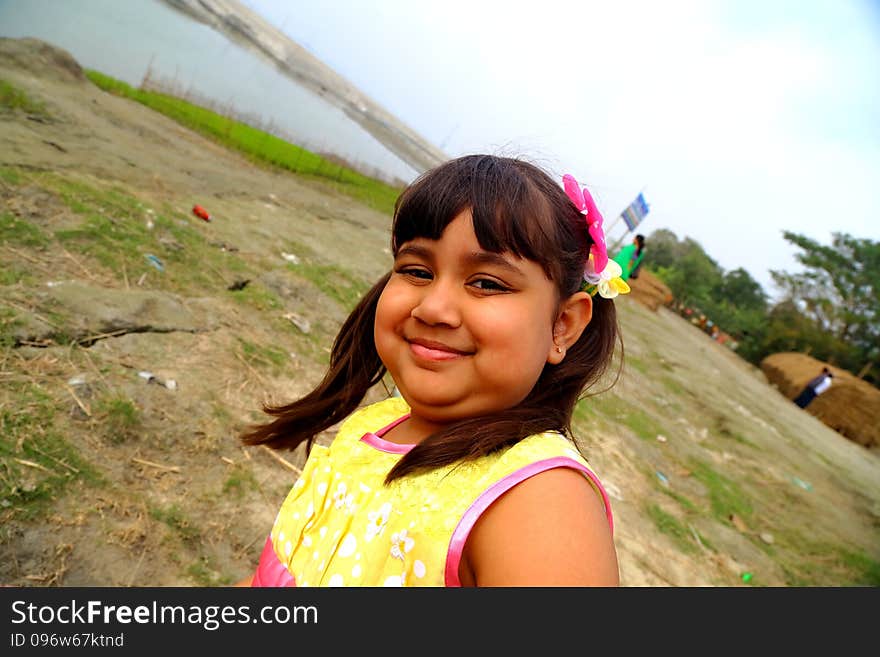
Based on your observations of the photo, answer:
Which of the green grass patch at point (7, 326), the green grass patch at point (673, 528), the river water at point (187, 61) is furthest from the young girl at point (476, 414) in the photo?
the river water at point (187, 61)

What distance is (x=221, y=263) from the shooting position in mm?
4016

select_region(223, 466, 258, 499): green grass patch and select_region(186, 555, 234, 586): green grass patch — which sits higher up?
select_region(223, 466, 258, 499): green grass patch

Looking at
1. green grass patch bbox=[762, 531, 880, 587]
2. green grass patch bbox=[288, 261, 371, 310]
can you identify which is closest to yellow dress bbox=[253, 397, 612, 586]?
green grass patch bbox=[288, 261, 371, 310]

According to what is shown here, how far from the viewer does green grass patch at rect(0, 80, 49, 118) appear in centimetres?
535

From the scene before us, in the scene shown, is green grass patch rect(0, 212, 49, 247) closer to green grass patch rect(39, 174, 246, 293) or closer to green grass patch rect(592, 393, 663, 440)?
green grass patch rect(39, 174, 246, 293)

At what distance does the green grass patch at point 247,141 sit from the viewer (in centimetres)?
978

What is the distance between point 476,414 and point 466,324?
0.18 meters

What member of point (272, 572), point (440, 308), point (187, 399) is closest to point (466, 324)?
point (440, 308)

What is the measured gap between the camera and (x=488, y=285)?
0.94m

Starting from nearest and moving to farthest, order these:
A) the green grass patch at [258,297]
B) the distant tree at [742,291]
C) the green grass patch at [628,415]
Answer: the green grass patch at [258,297]
the green grass patch at [628,415]
the distant tree at [742,291]

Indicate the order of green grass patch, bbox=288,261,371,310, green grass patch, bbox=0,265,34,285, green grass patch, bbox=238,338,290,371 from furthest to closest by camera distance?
green grass patch, bbox=288,261,371,310 < green grass patch, bbox=238,338,290,371 < green grass patch, bbox=0,265,34,285

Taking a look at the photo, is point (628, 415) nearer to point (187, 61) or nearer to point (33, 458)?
point (33, 458)

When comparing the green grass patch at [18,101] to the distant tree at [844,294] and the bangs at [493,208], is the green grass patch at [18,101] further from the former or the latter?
the distant tree at [844,294]
